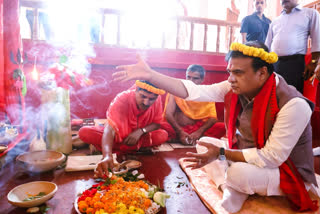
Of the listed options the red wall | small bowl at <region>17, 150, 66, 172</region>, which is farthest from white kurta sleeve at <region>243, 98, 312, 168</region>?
the red wall

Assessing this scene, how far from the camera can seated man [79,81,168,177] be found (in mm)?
2649

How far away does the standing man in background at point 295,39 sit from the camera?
3.32m

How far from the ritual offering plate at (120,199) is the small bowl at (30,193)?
0.22 metres

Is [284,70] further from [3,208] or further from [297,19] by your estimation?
[3,208]

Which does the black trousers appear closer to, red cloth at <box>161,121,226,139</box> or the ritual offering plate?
red cloth at <box>161,121,226,139</box>

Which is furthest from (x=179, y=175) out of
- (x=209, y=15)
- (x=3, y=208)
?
(x=209, y=15)

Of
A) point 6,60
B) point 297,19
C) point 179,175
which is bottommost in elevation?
point 179,175

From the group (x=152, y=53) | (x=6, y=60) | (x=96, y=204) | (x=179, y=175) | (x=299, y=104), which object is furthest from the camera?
(x=152, y=53)

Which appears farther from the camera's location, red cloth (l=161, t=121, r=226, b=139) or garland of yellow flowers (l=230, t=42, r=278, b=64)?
red cloth (l=161, t=121, r=226, b=139)

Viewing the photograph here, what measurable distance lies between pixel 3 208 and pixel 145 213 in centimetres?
105

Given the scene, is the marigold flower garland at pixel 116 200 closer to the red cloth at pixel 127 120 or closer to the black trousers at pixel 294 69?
the red cloth at pixel 127 120

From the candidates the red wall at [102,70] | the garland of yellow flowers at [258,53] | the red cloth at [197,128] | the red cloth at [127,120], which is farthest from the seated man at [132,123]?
the red wall at [102,70]

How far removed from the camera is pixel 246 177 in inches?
65.9

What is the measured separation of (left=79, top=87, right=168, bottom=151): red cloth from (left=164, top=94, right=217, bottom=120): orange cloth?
0.88 meters
